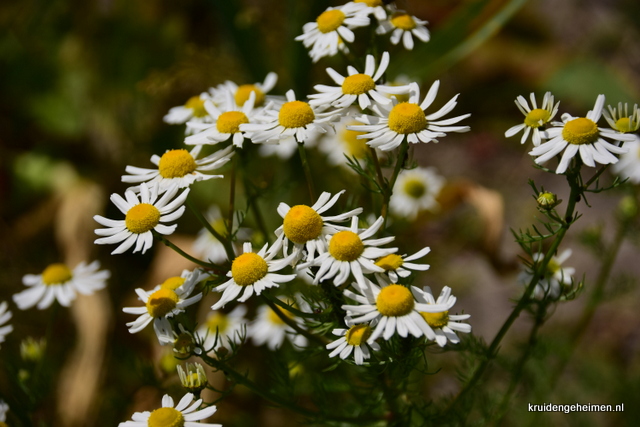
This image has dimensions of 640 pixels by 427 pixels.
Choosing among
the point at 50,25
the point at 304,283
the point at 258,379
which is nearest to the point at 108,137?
the point at 50,25

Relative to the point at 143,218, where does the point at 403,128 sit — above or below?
above

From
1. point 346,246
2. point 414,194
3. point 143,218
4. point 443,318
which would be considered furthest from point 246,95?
point 414,194

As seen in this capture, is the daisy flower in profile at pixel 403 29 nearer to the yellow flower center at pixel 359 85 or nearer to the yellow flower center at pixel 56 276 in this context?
the yellow flower center at pixel 359 85

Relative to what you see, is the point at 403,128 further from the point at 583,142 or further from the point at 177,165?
the point at 177,165

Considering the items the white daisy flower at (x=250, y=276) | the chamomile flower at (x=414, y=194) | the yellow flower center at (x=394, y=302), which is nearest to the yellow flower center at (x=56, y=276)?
the white daisy flower at (x=250, y=276)

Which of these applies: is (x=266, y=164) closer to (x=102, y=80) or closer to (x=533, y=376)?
(x=102, y=80)

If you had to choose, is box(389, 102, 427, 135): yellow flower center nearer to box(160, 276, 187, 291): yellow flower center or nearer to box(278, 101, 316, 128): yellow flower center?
box(278, 101, 316, 128): yellow flower center
